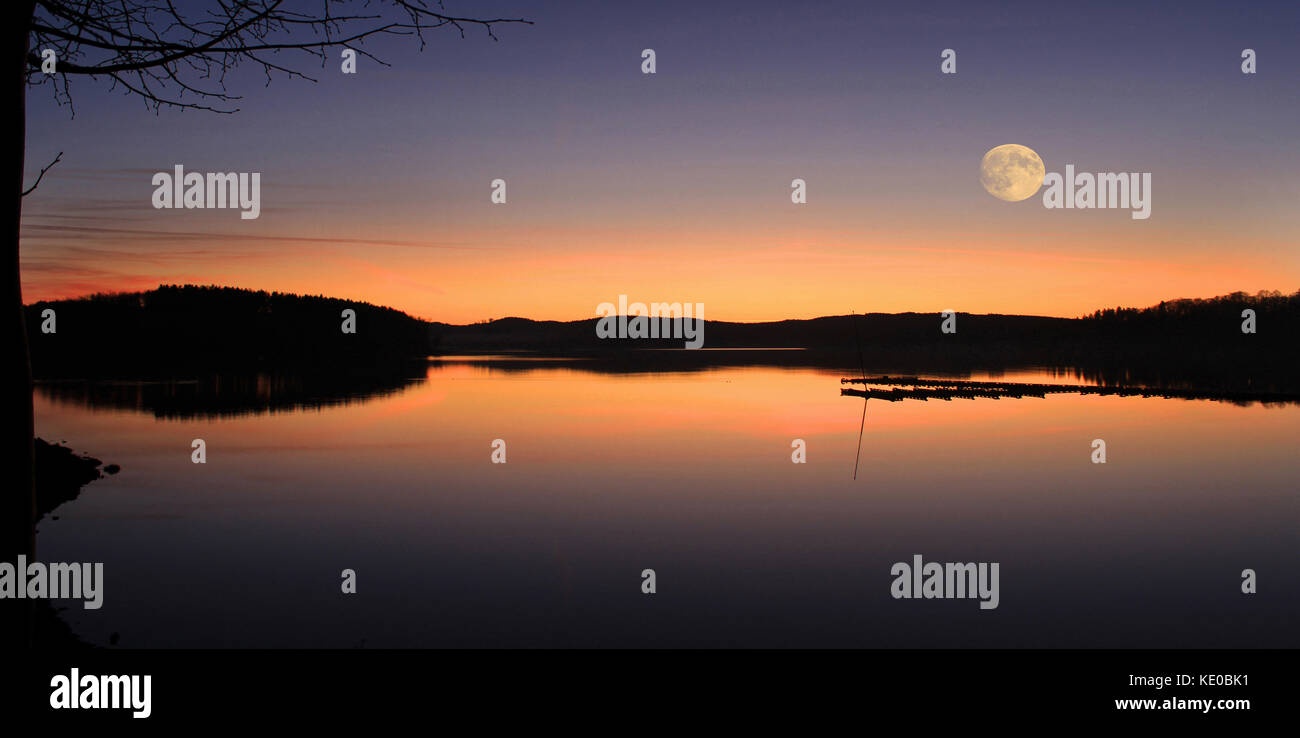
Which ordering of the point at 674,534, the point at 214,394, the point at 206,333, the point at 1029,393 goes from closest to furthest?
the point at 674,534
the point at 214,394
the point at 1029,393
the point at 206,333

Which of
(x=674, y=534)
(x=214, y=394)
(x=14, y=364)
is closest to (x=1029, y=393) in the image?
(x=674, y=534)

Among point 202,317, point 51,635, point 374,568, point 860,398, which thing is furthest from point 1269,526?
point 202,317

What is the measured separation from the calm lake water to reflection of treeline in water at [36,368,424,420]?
8.78 meters

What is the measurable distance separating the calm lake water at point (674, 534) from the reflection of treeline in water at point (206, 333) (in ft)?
257

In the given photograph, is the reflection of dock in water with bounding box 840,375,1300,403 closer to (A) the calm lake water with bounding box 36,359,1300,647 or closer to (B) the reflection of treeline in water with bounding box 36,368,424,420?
(A) the calm lake water with bounding box 36,359,1300,647

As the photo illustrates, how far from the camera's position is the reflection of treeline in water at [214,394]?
44156 mm

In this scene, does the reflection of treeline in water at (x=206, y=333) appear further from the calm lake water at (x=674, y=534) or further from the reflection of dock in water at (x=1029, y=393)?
the calm lake water at (x=674, y=534)

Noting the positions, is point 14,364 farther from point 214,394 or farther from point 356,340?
point 356,340

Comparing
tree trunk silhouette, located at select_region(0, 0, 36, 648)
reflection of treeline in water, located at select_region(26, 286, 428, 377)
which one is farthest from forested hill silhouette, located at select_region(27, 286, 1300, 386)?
tree trunk silhouette, located at select_region(0, 0, 36, 648)

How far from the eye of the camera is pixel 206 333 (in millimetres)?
121438

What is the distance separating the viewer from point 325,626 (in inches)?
436

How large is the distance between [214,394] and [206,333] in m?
78.7

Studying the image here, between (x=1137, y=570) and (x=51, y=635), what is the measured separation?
17299 millimetres
